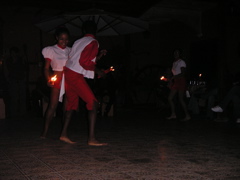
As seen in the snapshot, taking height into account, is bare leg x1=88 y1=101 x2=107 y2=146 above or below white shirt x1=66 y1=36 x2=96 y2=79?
below

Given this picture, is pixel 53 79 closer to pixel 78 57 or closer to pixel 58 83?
pixel 58 83

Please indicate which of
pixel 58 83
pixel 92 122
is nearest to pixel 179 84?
pixel 58 83

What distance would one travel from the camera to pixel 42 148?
15.3 feet

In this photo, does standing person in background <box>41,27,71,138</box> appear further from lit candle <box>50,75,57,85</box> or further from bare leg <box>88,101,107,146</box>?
bare leg <box>88,101,107,146</box>

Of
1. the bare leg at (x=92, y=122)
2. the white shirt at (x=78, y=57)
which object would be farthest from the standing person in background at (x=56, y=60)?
the bare leg at (x=92, y=122)

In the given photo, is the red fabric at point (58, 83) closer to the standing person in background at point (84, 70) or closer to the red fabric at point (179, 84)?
the standing person in background at point (84, 70)

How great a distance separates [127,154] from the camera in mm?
4293

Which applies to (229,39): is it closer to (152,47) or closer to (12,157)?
(152,47)

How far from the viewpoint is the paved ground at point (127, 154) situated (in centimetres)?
334

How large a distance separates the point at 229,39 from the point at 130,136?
6.13m

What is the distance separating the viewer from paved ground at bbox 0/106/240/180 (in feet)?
10.9

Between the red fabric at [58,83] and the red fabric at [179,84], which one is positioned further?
the red fabric at [179,84]

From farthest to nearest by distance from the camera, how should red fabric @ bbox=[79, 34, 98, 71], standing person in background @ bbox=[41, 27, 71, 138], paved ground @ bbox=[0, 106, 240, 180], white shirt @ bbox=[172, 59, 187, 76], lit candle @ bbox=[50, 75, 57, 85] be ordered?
white shirt @ bbox=[172, 59, 187, 76] → standing person in background @ bbox=[41, 27, 71, 138] → lit candle @ bbox=[50, 75, 57, 85] → red fabric @ bbox=[79, 34, 98, 71] → paved ground @ bbox=[0, 106, 240, 180]

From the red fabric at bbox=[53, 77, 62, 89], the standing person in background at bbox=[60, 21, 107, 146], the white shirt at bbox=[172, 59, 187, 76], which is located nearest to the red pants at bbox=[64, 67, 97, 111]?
the standing person in background at bbox=[60, 21, 107, 146]
